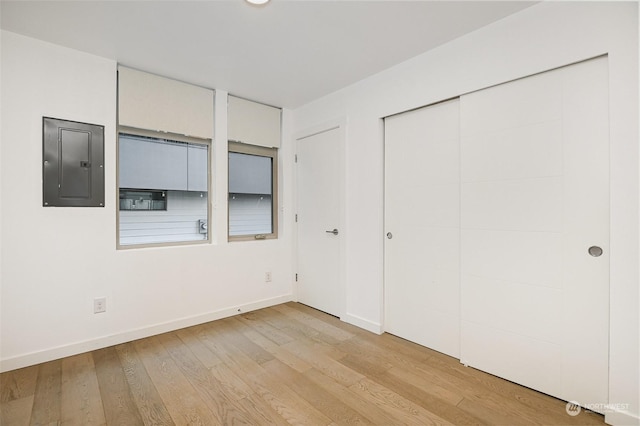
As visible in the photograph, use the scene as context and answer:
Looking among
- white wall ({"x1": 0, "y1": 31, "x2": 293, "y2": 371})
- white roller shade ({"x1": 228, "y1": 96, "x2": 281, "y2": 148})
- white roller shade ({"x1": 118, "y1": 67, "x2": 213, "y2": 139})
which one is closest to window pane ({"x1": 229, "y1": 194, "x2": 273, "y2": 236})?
white wall ({"x1": 0, "y1": 31, "x2": 293, "y2": 371})

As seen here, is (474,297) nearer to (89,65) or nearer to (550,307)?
(550,307)

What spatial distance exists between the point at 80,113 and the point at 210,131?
110cm

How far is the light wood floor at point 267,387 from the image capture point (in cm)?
175

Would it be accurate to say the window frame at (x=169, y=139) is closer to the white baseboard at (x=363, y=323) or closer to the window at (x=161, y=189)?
the window at (x=161, y=189)

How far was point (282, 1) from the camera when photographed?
1.92 metres

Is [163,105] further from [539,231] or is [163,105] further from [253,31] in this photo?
[539,231]

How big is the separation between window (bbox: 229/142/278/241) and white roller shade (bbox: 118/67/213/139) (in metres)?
0.49

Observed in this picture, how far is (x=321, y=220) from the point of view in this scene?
11.7 ft

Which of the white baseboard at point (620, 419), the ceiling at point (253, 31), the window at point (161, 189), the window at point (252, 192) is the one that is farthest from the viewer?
the window at point (252, 192)

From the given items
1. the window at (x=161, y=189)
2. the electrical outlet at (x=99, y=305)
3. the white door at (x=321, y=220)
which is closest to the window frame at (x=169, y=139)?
the window at (x=161, y=189)

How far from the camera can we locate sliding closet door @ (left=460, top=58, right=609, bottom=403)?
1.77 meters

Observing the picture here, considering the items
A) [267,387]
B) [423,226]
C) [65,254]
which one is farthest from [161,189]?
[423,226]

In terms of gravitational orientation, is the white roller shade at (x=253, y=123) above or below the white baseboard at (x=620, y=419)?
above

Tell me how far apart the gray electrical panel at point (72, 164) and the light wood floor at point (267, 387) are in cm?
130
